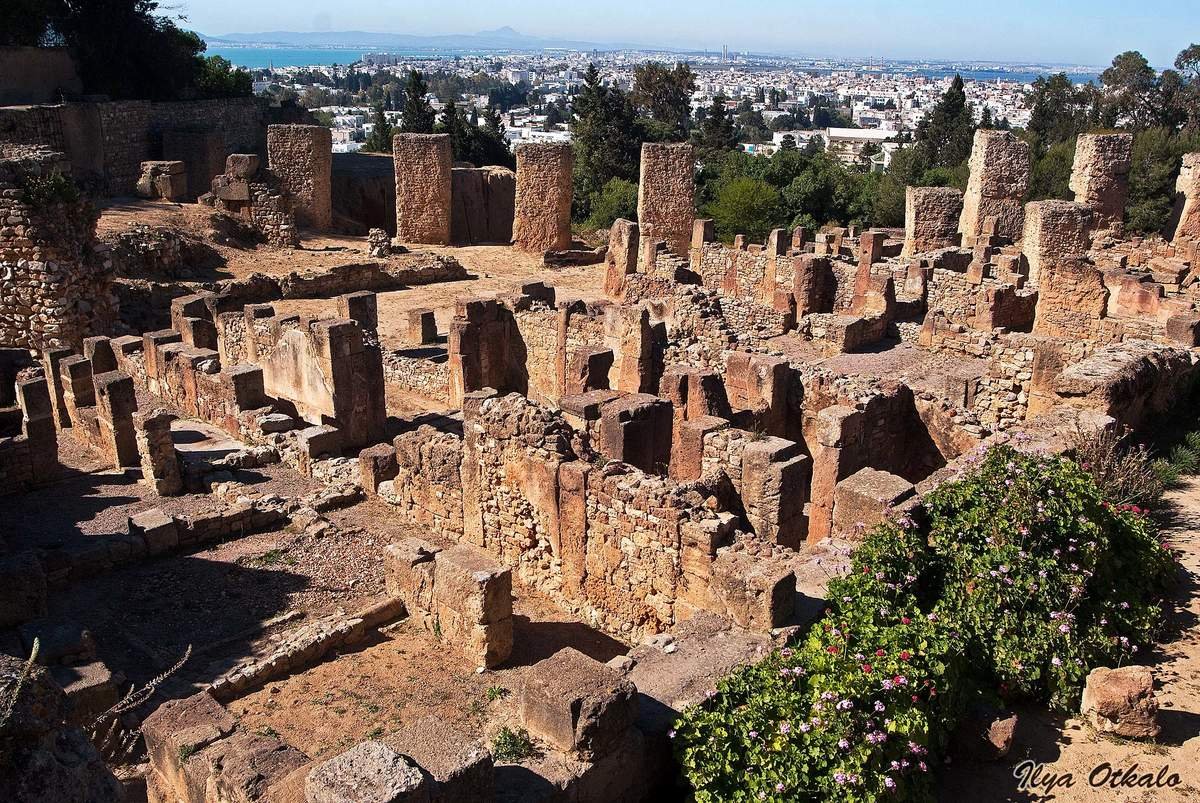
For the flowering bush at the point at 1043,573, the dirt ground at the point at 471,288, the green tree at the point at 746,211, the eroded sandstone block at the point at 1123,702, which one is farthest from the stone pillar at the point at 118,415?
the green tree at the point at 746,211

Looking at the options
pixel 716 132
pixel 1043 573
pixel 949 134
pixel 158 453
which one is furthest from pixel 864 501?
pixel 716 132

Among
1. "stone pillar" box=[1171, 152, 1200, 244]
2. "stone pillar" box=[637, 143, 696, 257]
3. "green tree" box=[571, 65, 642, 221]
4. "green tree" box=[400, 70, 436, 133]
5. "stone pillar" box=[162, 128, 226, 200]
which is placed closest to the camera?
"stone pillar" box=[1171, 152, 1200, 244]

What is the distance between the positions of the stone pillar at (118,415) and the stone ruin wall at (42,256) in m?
4.66

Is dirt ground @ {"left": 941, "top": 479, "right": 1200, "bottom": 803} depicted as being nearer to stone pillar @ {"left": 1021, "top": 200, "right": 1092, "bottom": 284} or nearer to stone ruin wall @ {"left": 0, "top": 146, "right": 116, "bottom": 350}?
stone ruin wall @ {"left": 0, "top": 146, "right": 116, "bottom": 350}

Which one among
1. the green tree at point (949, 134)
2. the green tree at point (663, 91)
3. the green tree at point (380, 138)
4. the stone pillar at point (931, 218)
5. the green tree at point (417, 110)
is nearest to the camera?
the stone pillar at point (931, 218)

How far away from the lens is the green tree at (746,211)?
39156 millimetres

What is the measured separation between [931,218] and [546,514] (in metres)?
20.0

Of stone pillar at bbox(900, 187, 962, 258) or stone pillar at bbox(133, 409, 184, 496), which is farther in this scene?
stone pillar at bbox(900, 187, 962, 258)

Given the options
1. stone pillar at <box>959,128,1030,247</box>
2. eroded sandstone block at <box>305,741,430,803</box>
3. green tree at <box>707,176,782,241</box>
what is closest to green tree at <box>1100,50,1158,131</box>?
green tree at <box>707,176,782,241</box>

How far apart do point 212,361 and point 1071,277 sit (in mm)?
16526

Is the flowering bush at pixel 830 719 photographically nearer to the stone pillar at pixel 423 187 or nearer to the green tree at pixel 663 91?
the stone pillar at pixel 423 187

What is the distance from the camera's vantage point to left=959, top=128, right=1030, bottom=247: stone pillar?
94.5ft

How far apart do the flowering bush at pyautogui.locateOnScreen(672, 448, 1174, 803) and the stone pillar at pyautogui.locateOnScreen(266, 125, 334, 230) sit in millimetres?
27712

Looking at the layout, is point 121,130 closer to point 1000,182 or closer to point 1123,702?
point 1000,182
